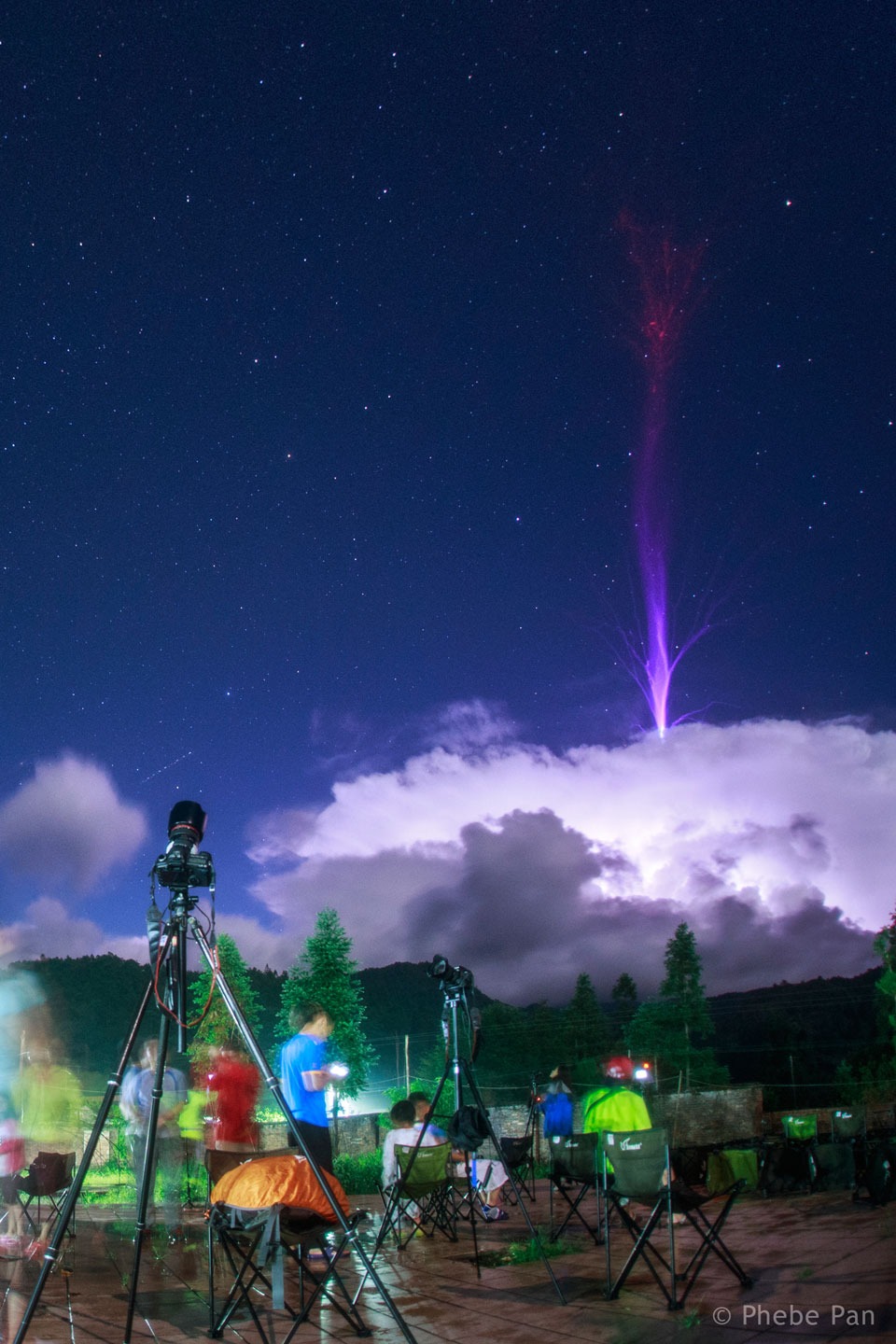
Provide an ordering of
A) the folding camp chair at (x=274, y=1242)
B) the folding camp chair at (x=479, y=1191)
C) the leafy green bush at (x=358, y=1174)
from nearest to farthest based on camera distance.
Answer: the folding camp chair at (x=274, y=1242) → the folding camp chair at (x=479, y=1191) → the leafy green bush at (x=358, y=1174)

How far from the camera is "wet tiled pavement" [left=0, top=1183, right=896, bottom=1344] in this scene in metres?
4.05

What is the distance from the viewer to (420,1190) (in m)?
6.14

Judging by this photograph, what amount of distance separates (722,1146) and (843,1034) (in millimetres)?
75837

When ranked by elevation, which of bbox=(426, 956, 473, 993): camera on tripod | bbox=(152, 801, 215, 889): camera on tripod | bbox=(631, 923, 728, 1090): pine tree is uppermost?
bbox=(152, 801, 215, 889): camera on tripod

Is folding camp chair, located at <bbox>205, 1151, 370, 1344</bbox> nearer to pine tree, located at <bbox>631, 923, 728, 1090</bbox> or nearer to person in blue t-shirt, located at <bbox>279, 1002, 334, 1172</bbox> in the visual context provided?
person in blue t-shirt, located at <bbox>279, 1002, 334, 1172</bbox>

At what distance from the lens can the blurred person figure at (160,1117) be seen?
6824 millimetres

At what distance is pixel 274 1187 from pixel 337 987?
2966 cm

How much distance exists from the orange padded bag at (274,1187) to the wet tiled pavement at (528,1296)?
2.57ft

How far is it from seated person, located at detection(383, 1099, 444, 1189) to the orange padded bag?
352cm

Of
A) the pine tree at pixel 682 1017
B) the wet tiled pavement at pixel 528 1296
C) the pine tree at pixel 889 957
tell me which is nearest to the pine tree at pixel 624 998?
the pine tree at pixel 682 1017

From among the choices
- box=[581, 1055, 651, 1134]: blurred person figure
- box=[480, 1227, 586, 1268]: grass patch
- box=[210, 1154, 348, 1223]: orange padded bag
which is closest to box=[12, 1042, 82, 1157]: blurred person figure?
box=[480, 1227, 586, 1268]: grass patch

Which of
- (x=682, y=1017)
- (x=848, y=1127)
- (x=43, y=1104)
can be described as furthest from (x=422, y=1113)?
(x=682, y=1017)

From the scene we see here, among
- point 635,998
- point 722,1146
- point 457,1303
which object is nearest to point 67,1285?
point 457,1303

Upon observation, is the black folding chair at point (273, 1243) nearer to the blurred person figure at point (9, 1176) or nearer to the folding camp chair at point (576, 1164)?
the folding camp chair at point (576, 1164)
